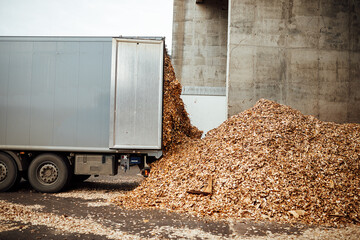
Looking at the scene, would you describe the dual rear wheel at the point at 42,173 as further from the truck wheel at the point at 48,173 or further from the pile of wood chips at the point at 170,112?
the pile of wood chips at the point at 170,112

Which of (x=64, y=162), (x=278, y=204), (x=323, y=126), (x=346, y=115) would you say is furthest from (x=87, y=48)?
(x=346, y=115)

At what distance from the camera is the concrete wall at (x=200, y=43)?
58.2 ft

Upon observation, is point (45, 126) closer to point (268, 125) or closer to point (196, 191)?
point (196, 191)

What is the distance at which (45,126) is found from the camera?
275 inches

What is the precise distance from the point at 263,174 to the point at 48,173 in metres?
5.59

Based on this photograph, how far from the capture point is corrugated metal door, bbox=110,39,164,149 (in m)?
6.70

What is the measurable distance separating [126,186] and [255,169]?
4478mm

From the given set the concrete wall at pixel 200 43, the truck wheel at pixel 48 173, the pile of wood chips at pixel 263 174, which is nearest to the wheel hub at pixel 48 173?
the truck wheel at pixel 48 173

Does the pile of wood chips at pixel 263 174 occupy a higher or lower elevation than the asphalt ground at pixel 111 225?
higher

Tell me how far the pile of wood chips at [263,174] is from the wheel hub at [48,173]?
6.71 feet

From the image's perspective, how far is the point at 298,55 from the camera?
11797mm

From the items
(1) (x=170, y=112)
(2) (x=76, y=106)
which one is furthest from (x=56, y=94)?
(1) (x=170, y=112)

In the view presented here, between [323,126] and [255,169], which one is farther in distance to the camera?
[323,126]

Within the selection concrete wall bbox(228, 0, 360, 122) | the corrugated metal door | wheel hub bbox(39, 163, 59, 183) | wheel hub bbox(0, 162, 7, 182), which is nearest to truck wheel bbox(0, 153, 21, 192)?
wheel hub bbox(0, 162, 7, 182)
